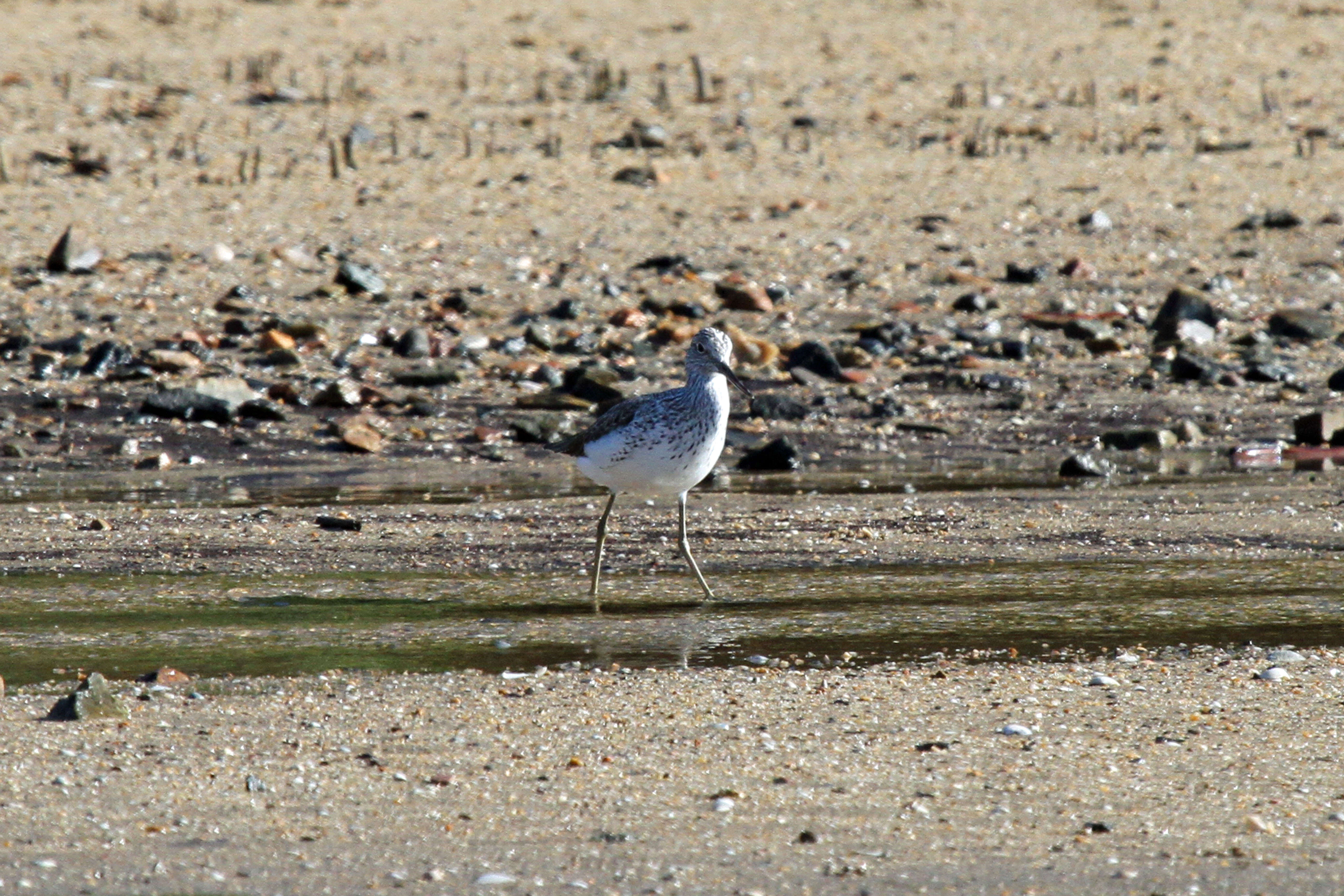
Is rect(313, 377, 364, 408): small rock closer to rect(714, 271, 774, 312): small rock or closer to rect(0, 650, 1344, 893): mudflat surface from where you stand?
rect(714, 271, 774, 312): small rock

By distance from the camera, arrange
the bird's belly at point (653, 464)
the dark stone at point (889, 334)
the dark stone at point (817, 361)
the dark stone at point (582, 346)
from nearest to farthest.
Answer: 1. the bird's belly at point (653, 464)
2. the dark stone at point (817, 361)
3. the dark stone at point (582, 346)
4. the dark stone at point (889, 334)

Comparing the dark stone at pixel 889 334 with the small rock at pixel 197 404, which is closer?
the small rock at pixel 197 404

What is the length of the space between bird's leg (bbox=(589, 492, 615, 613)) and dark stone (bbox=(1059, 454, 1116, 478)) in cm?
329

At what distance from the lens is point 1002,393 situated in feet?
40.9

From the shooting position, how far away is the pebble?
155 inches

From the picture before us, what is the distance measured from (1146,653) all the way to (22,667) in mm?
3750

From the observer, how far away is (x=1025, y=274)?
14484 mm

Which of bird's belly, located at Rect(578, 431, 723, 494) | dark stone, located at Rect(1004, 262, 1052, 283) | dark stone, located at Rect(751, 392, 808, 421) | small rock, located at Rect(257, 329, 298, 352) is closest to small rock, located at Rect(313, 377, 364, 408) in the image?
small rock, located at Rect(257, 329, 298, 352)

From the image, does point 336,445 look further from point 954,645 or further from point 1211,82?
point 1211,82

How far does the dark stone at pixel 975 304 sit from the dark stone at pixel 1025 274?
612 millimetres

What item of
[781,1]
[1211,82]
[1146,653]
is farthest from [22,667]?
[781,1]

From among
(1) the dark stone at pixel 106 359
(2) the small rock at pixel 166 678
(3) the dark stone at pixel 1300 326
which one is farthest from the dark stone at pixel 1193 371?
(2) the small rock at pixel 166 678

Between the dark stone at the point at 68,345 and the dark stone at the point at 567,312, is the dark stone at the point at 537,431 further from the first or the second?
the dark stone at the point at 68,345

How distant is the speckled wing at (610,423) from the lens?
753cm
